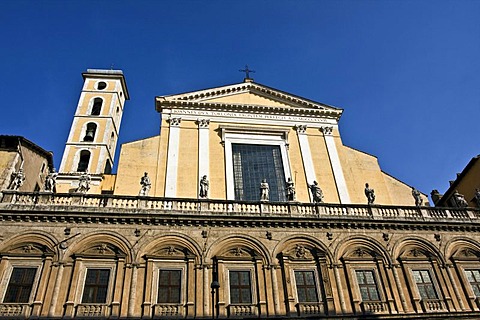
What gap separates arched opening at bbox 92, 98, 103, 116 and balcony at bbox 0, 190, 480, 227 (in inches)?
617

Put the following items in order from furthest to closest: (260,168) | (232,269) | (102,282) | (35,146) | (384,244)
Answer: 1. (260,168)
2. (35,146)
3. (384,244)
4. (232,269)
5. (102,282)

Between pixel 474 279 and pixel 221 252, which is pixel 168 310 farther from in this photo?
pixel 474 279

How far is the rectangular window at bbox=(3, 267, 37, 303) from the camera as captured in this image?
49.0 ft

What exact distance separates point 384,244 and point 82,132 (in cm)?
2315

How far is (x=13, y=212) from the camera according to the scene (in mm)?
16609

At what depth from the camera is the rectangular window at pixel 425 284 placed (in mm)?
17703

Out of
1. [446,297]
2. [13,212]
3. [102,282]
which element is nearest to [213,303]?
[102,282]

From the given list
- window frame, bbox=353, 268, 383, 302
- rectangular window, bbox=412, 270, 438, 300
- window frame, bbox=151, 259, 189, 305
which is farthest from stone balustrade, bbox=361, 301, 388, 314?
window frame, bbox=151, 259, 189, 305

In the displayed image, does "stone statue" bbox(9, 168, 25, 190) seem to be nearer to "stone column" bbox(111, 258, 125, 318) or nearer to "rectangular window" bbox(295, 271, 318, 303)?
"stone column" bbox(111, 258, 125, 318)

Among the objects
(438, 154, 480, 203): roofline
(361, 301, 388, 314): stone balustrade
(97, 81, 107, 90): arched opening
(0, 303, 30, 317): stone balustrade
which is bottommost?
(361, 301, 388, 314): stone balustrade

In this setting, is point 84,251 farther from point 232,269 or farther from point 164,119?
point 164,119

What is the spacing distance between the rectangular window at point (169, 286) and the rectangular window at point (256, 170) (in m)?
7.34

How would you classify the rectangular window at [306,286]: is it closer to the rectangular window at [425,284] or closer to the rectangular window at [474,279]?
the rectangular window at [425,284]

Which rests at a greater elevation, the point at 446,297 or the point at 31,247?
the point at 31,247
